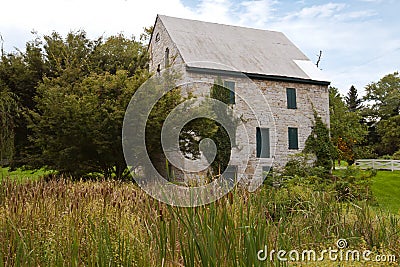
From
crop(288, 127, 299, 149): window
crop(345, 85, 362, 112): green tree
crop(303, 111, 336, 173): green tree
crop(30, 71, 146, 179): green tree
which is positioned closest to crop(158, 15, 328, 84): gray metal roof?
crop(303, 111, 336, 173): green tree

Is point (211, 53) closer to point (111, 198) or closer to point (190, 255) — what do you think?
point (111, 198)

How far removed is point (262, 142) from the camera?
1880cm

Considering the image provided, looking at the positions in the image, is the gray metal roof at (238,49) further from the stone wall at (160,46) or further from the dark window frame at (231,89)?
the dark window frame at (231,89)

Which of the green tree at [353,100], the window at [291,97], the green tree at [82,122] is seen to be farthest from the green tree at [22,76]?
the green tree at [353,100]

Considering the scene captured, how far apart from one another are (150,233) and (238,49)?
17.8 m

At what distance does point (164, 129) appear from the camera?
36.5 ft

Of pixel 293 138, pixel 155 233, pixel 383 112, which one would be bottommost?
pixel 155 233

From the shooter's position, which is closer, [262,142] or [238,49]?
[262,142]

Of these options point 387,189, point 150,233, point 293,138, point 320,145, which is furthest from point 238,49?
point 150,233

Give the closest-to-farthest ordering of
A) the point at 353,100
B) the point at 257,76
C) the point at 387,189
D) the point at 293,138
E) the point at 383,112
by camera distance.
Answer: the point at 387,189 < the point at 257,76 < the point at 293,138 < the point at 383,112 < the point at 353,100

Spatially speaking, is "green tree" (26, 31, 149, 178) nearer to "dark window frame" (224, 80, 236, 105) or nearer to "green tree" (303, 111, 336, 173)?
"dark window frame" (224, 80, 236, 105)

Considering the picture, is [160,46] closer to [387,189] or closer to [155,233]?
[387,189]

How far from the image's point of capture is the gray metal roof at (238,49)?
719 inches

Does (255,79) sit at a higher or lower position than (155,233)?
higher
